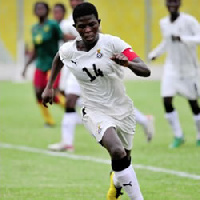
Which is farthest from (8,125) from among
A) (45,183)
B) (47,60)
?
(45,183)

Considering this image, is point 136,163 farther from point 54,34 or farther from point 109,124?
point 54,34

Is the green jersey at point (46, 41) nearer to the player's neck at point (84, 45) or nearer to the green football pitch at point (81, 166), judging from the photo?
the green football pitch at point (81, 166)

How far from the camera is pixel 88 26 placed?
7.34 meters

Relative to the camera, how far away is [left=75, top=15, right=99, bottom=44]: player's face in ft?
24.1

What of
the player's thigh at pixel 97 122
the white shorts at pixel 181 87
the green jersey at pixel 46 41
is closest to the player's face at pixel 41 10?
the green jersey at pixel 46 41

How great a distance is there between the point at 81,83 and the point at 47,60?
822cm

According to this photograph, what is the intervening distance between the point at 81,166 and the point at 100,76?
3.38 meters

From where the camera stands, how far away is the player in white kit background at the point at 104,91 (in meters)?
7.23

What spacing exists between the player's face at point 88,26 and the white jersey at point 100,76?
15 centimetres

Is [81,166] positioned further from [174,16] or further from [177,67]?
[174,16]

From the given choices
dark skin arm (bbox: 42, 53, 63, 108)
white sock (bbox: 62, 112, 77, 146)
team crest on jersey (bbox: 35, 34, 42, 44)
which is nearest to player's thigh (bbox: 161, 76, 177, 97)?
white sock (bbox: 62, 112, 77, 146)

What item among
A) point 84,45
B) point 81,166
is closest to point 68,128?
point 81,166

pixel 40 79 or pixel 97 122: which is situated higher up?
pixel 97 122

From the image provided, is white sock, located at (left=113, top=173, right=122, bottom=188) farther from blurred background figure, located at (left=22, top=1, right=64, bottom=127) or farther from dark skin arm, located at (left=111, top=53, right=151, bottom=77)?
blurred background figure, located at (left=22, top=1, right=64, bottom=127)
